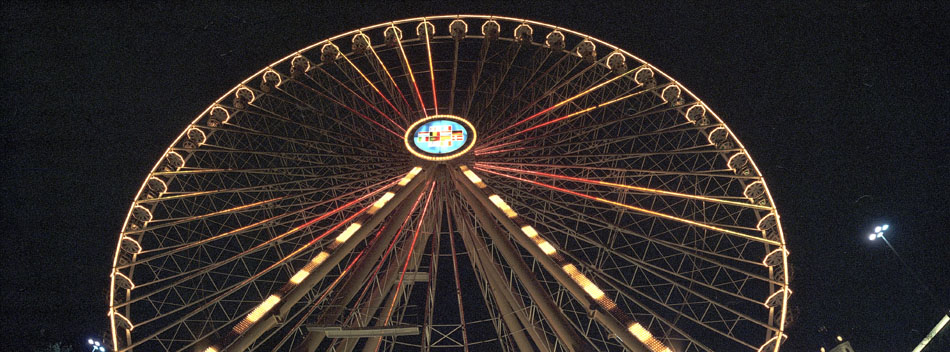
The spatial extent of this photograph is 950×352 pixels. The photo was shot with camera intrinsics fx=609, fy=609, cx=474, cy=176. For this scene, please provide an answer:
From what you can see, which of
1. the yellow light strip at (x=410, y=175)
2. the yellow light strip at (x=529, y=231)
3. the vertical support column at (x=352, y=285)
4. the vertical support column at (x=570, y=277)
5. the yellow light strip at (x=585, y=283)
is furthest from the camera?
the yellow light strip at (x=410, y=175)

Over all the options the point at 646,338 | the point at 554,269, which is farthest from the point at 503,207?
the point at 646,338

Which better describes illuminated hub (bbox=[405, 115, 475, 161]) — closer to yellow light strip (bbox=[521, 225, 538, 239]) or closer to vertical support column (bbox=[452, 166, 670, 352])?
vertical support column (bbox=[452, 166, 670, 352])

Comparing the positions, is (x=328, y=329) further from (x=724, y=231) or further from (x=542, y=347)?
(x=724, y=231)

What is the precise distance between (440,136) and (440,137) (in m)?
0.03

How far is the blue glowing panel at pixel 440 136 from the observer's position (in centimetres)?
1728

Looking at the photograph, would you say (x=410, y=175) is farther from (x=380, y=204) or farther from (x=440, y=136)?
(x=440, y=136)

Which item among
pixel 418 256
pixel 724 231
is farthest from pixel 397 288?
pixel 724 231

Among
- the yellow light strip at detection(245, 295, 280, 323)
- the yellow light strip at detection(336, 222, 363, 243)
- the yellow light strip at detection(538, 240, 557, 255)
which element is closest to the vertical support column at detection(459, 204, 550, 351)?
Result: the yellow light strip at detection(538, 240, 557, 255)

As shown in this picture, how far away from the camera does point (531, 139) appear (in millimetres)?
18094

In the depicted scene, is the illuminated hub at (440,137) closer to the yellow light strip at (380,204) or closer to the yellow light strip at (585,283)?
the yellow light strip at (380,204)

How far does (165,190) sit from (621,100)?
45.3 feet

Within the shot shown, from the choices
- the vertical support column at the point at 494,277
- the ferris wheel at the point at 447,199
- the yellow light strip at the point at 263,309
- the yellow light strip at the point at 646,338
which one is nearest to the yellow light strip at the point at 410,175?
the ferris wheel at the point at 447,199

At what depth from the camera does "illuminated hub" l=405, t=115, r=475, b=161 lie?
17.1m

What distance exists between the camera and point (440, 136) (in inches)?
691
